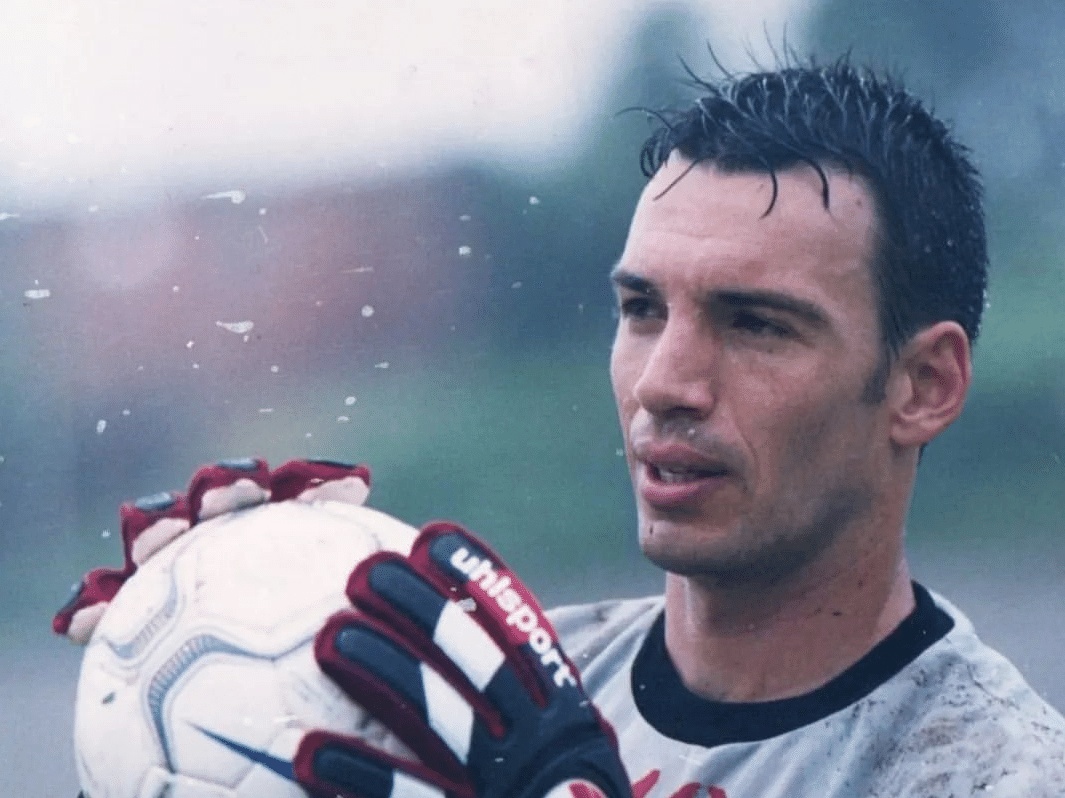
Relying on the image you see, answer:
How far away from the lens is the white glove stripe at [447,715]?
A: 83 cm

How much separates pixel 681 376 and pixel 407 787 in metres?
0.35

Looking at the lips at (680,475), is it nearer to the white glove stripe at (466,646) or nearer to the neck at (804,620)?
the neck at (804,620)

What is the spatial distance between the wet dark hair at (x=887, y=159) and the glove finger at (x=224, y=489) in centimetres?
39

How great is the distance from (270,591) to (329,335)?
856mm

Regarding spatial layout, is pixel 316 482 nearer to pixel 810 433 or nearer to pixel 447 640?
pixel 447 640

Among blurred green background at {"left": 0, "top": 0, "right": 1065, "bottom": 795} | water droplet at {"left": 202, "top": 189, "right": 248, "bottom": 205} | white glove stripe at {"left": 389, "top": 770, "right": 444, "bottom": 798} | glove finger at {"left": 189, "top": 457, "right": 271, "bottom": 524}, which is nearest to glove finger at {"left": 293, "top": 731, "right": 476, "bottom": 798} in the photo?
white glove stripe at {"left": 389, "top": 770, "right": 444, "bottom": 798}

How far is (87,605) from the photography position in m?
0.95

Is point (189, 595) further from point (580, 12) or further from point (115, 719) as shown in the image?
point (580, 12)

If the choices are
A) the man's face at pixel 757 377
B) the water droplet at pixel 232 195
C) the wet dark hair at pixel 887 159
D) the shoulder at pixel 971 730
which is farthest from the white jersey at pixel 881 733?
the water droplet at pixel 232 195

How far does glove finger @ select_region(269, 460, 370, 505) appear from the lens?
0.96m

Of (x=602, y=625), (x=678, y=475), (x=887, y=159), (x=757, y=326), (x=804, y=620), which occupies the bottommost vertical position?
(x=602, y=625)

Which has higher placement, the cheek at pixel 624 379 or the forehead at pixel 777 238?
the forehead at pixel 777 238

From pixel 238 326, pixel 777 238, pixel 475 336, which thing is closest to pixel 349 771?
pixel 777 238

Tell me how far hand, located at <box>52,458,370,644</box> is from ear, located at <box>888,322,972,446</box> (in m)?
0.40
